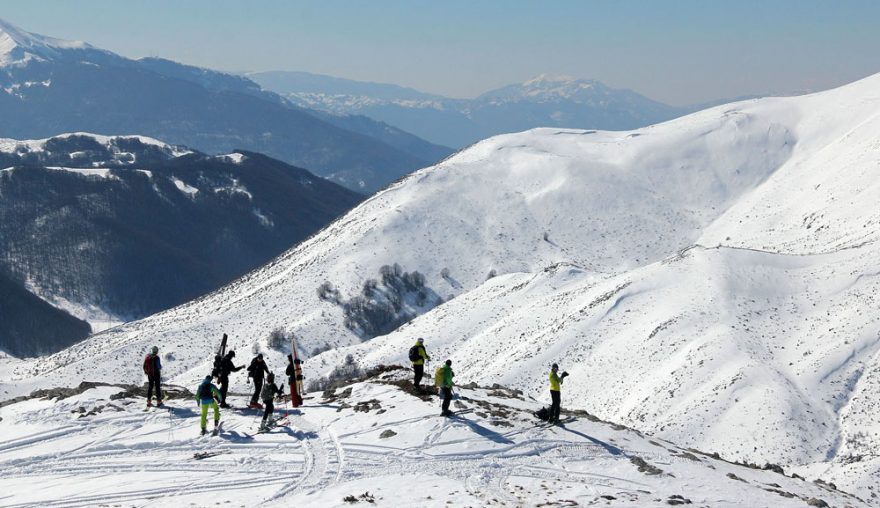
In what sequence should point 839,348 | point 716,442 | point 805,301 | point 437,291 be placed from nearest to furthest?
1. point 716,442
2. point 839,348
3. point 805,301
4. point 437,291

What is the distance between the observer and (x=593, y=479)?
21.3 m

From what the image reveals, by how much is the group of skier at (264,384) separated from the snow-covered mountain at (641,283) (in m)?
19.0

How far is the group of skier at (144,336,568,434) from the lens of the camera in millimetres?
24891

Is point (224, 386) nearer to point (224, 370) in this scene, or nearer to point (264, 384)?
point (224, 370)

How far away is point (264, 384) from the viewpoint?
85.8 ft

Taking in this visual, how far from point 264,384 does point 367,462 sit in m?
5.81

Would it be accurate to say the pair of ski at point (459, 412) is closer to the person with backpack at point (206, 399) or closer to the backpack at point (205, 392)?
the person with backpack at point (206, 399)

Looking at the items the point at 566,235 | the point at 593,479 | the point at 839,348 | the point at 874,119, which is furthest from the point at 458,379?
the point at 874,119

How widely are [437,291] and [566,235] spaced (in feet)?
87.8

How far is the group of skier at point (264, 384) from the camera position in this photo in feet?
81.7

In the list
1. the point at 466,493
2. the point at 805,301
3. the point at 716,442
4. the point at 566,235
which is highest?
the point at 566,235

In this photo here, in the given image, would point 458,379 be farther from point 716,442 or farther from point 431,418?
point 431,418

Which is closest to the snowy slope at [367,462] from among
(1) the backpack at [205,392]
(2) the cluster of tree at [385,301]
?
(1) the backpack at [205,392]

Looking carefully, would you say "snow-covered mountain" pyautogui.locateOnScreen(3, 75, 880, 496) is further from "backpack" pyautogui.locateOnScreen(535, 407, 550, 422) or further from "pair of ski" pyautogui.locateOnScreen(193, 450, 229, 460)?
"pair of ski" pyautogui.locateOnScreen(193, 450, 229, 460)
